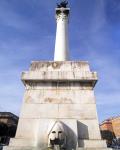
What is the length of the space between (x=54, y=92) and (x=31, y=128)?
196 cm

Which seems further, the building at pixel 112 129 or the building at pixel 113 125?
the building at pixel 113 125

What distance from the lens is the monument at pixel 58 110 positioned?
27.0ft

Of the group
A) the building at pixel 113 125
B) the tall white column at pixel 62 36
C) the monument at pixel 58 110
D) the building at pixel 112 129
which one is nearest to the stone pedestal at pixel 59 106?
the monument at pixel 58 110

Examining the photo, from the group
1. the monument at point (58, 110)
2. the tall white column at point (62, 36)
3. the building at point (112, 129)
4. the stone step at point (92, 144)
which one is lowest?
the stone step at point (92, 144)

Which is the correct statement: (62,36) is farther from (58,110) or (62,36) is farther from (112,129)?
(112,129)

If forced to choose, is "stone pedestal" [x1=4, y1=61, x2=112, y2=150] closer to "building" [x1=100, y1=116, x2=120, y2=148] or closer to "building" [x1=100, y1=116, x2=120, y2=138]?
"building" [x1=100, y1=116, x2=120, y2=148]

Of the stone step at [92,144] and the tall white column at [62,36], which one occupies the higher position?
the tall white column at [62,36]

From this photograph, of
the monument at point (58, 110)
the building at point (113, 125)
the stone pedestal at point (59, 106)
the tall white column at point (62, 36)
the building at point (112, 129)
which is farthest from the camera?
the building at point (113, 125)

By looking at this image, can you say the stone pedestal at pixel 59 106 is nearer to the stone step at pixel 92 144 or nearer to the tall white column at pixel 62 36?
the stone step at pixel 92 144

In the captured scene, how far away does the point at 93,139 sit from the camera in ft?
28.2

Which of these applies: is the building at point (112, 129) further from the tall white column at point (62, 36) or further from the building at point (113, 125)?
the tall white column at point (62, 36)

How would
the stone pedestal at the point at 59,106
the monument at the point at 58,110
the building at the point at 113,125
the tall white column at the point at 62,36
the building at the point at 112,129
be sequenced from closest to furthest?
the monument at the point at 58,110 < the stone pedestal at the point at 59,106 < the tall white column at the point at 62,36 < the building at the point at 112,129 < the building at the point at 113,125

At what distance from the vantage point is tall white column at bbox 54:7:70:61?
1326cm

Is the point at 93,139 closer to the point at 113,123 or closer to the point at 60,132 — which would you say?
the point at 60,132
